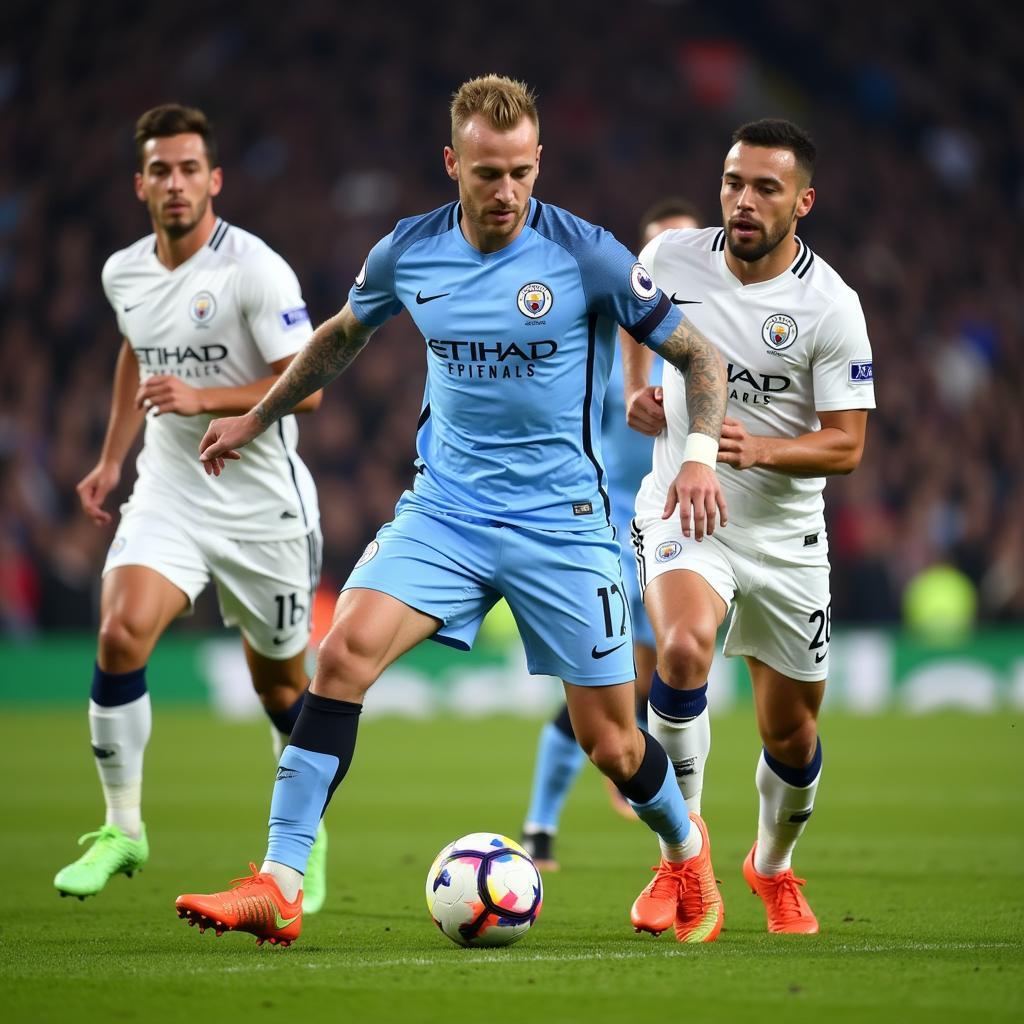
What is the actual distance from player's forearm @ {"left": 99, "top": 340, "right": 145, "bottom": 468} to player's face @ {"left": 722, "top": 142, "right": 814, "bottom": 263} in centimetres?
270

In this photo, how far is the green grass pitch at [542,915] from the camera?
169 inches

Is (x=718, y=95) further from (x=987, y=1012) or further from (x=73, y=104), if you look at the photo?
(x=987, y=1012)

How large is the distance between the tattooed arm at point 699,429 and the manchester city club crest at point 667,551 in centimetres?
53

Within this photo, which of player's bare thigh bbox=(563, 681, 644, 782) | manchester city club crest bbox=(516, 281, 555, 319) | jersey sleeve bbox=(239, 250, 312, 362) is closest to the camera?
manchester city club crest bbox=(516, 281, 555, 319)

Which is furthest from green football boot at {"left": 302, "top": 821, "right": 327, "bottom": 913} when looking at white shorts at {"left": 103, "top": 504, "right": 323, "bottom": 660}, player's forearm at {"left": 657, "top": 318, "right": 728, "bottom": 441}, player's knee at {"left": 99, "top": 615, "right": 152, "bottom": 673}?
player's forearm at {"left": 657, "top": 318, "right": 728, "bottom": 441}

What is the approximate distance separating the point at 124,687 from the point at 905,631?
1151cm

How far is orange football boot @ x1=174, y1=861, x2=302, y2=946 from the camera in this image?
4.73 meters

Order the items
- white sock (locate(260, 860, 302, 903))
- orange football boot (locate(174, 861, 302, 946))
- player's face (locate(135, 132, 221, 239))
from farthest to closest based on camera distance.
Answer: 1. player's face (locate(135, 132, 221, 239))
2. white sock (locate(260, 860, 302, 903))
3. orange football boot (locate(174, 861, 302, 946))

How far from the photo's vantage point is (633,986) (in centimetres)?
446

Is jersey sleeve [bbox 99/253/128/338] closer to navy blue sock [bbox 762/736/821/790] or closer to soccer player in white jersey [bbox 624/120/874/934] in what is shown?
soccer player in white jersey [bbox 624/120/874/934]

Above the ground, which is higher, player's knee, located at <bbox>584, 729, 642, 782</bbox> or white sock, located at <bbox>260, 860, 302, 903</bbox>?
player's knee, located at <bbox>584, 729, 642, 782</bbox>

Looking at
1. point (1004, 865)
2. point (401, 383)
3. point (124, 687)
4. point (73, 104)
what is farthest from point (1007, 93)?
point (124, 687)

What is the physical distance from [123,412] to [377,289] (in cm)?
225

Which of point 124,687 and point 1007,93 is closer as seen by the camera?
point 124,687
